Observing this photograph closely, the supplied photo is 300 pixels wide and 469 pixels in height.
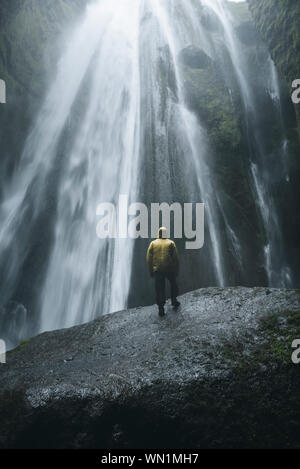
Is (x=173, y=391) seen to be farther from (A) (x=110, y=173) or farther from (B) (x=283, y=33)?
(B) (x=283, y=33)

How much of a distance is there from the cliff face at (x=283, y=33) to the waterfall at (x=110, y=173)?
103 centimetres

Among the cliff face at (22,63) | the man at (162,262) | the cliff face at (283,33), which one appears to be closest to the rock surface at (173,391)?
the man at (162,262)

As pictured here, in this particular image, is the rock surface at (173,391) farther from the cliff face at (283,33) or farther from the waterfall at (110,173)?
the cliff face at (283,33)

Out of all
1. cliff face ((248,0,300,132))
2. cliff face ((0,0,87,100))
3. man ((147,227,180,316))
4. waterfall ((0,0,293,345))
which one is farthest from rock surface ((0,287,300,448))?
cliff face ((248,0,300,132))

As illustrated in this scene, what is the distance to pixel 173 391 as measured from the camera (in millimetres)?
3311

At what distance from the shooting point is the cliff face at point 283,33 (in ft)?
41.7

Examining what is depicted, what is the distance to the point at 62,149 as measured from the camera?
41.9ft

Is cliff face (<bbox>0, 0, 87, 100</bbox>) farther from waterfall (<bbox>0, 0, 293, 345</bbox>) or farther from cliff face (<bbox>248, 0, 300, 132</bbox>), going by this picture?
cliff face (<bbox>248, 0, 300, 132</bbox>)

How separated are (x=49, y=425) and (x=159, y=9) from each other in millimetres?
25800

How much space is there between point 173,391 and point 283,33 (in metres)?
17.3

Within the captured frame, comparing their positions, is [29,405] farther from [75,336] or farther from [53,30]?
[53,30]

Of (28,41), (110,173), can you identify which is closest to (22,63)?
(28,41)

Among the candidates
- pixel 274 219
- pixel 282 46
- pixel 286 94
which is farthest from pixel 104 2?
pixel 274 219
